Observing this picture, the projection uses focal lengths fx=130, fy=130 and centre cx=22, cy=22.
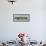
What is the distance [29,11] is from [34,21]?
0.36 metres

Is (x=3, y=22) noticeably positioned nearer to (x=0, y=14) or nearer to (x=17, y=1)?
(x=0, y=14)

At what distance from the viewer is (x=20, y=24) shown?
4270mm

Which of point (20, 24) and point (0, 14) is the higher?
point (0, 14)

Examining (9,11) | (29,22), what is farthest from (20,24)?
(9,11)

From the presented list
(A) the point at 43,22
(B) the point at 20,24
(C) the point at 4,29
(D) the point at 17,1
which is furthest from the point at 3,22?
(A) the point at 43,22

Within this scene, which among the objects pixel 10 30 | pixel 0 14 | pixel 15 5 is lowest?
pixel 10 30

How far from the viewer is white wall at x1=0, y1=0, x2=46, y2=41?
421 cm

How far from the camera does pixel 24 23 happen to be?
167 inches

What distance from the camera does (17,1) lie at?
4285mm

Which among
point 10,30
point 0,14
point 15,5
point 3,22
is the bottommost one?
point 10,30

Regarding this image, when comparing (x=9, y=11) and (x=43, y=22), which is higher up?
(x=9, y=11)

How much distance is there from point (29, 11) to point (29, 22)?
36 centimetres

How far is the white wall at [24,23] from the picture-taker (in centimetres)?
421

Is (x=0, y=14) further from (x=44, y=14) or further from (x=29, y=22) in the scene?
(x=44, y=14)
